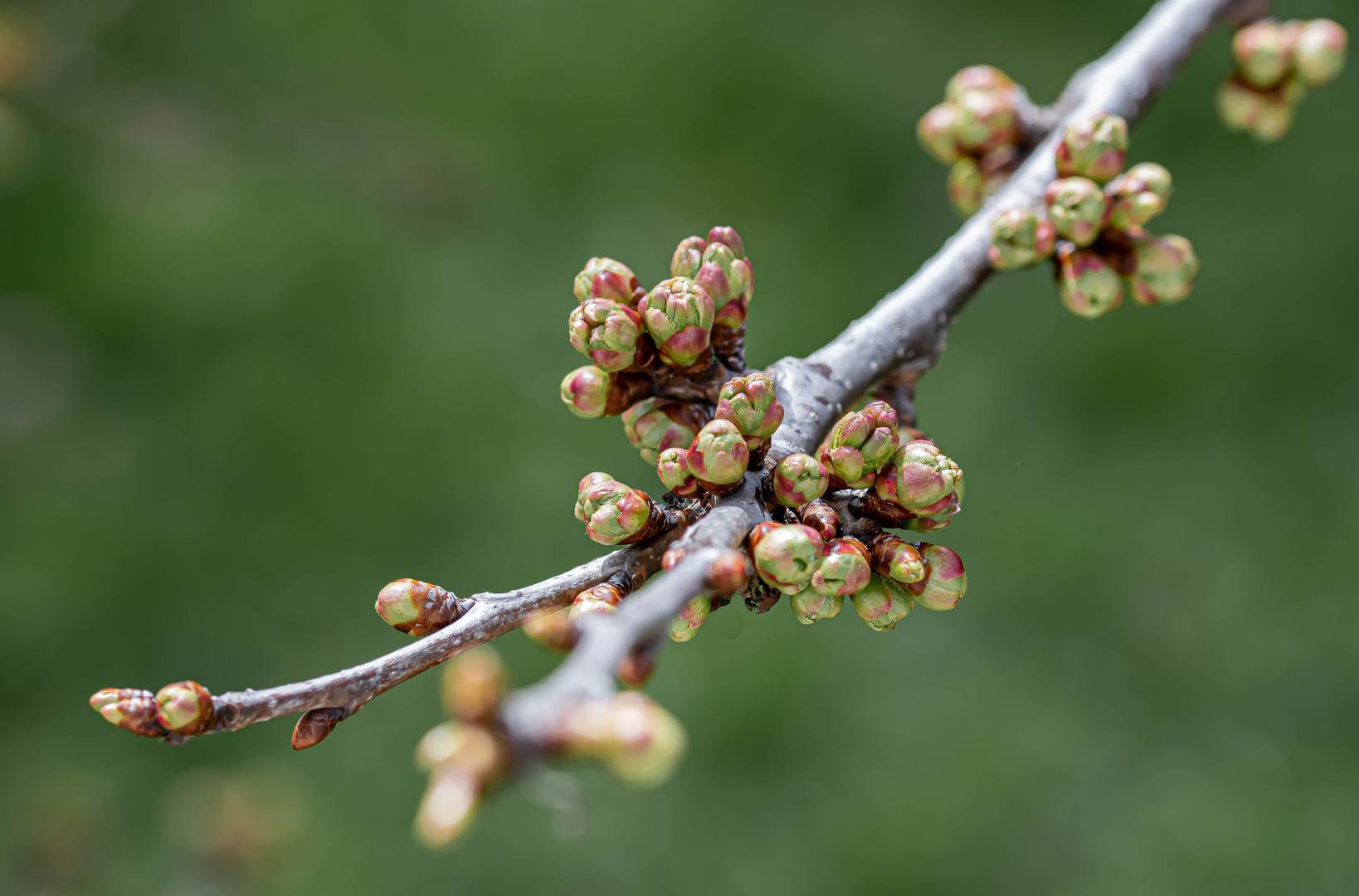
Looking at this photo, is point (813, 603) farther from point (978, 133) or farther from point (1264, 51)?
point (1264, 51)

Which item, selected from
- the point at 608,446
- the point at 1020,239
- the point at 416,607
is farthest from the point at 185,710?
the point at 608,446

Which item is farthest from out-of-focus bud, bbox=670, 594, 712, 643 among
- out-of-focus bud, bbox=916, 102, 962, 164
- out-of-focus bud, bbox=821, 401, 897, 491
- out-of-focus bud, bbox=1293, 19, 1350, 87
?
out-of-focus bud, bbox=1293, 19, 1350, 87

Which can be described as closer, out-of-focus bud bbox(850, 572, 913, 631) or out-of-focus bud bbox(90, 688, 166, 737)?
out-of-focus bud bbox(90, 688, 166, 737)

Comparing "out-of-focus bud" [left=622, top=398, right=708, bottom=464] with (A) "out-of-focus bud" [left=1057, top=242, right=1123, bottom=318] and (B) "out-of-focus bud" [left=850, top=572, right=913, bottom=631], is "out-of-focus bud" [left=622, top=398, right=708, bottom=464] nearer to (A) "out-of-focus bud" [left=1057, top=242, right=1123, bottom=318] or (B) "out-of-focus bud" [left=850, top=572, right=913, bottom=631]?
(B) "out-of-focus bud" [left=850, top=572, right=913, bottom=631]

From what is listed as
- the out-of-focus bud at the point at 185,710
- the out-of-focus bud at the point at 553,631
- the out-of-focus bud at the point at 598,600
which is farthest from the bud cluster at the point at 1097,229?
the out-of-focus bud at the point at 185,710

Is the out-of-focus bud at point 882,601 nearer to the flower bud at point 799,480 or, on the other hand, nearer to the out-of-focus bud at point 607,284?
the flower bud at point 799,480

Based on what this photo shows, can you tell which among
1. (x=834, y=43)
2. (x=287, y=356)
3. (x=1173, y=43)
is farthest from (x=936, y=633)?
(x=287, y=356)
